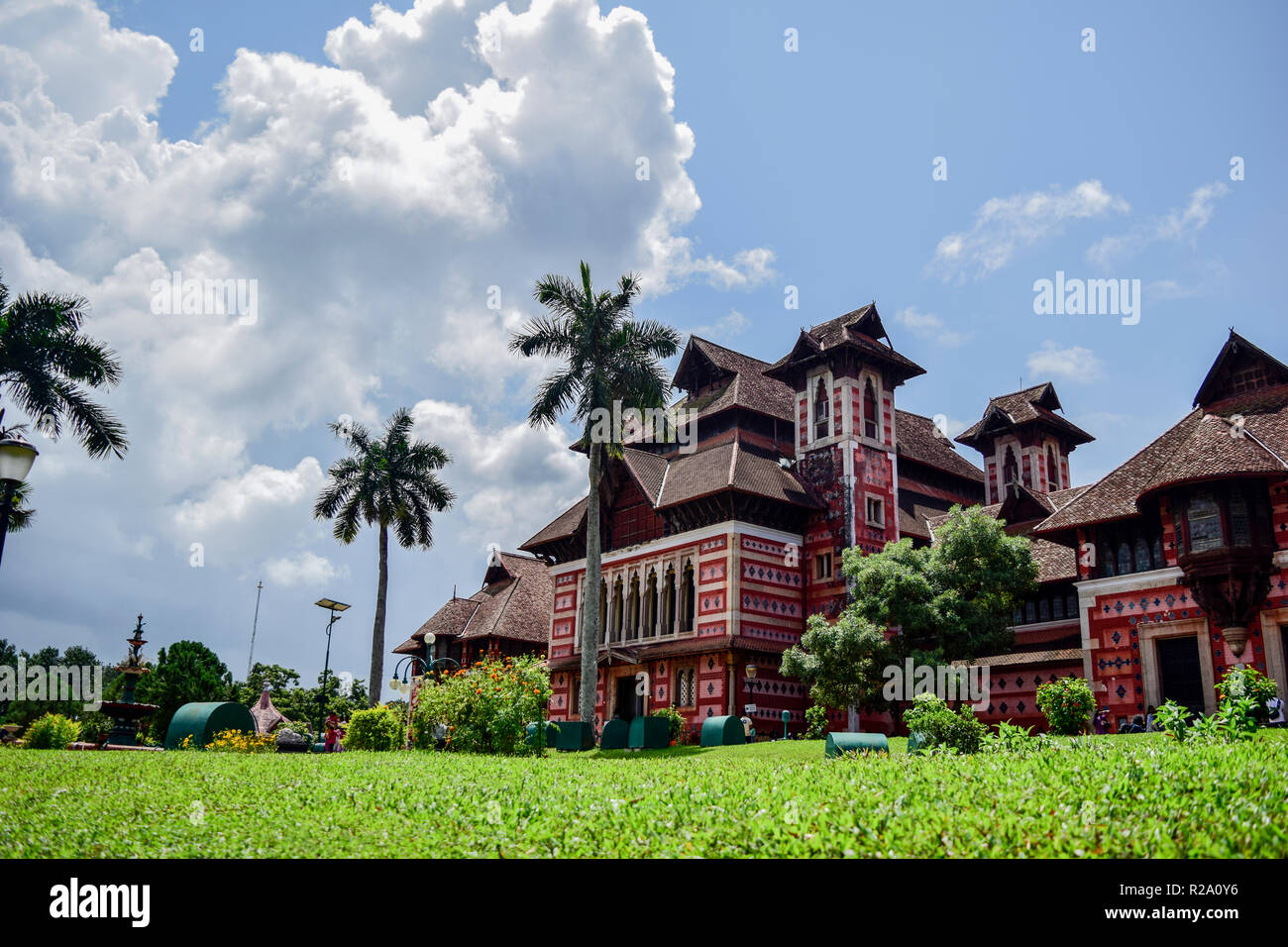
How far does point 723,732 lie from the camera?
30594mm

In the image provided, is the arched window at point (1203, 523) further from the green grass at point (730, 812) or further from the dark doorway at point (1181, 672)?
the green grass at point (730, 812)

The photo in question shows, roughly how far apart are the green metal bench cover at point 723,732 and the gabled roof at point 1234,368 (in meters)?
18.1

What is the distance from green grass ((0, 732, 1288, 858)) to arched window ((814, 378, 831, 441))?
91.9 ft

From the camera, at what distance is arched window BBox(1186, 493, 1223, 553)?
87.1ft

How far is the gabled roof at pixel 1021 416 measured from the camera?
46750 mm

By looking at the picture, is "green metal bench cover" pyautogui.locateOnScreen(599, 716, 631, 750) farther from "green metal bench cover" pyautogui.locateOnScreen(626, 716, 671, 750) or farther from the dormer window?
the dormer window

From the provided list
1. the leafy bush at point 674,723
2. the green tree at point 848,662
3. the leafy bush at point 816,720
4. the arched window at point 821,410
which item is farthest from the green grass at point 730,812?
the arched window at point 821,410

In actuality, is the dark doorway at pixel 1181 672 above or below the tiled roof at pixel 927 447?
below

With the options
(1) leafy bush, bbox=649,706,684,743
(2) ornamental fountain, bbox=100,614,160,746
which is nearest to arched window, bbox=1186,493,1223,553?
(1) leafy bush, bbox=649,706,684,743

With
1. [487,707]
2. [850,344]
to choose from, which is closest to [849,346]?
[850,344]

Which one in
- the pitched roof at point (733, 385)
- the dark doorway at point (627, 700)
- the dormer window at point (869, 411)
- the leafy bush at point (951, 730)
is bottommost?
the leafy bush at point (951, 730)

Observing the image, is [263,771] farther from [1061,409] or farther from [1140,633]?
[1061,409]
